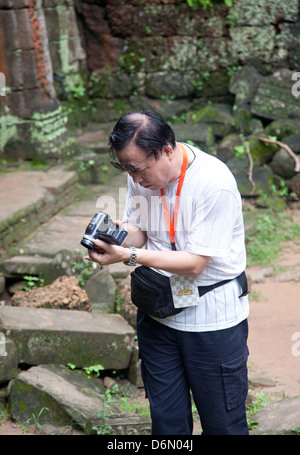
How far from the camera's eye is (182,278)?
2.41 metres

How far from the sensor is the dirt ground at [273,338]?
3.96 metres

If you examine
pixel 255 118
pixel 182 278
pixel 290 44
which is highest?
pixel 182 278

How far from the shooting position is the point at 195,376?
2457 millimetres

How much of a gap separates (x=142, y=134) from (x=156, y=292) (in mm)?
637

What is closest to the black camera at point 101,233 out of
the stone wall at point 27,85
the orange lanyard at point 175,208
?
the orange lanyard at point 175,208

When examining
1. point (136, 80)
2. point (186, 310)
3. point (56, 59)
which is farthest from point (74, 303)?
point (136, 80)

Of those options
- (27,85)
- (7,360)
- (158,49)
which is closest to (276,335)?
(7,360)

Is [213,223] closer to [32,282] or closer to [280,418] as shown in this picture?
[280,418]

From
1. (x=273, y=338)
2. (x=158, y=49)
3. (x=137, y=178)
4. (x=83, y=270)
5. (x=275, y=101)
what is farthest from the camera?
(x=158, y=49)

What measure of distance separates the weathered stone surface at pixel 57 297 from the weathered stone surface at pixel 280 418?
5.16ft
